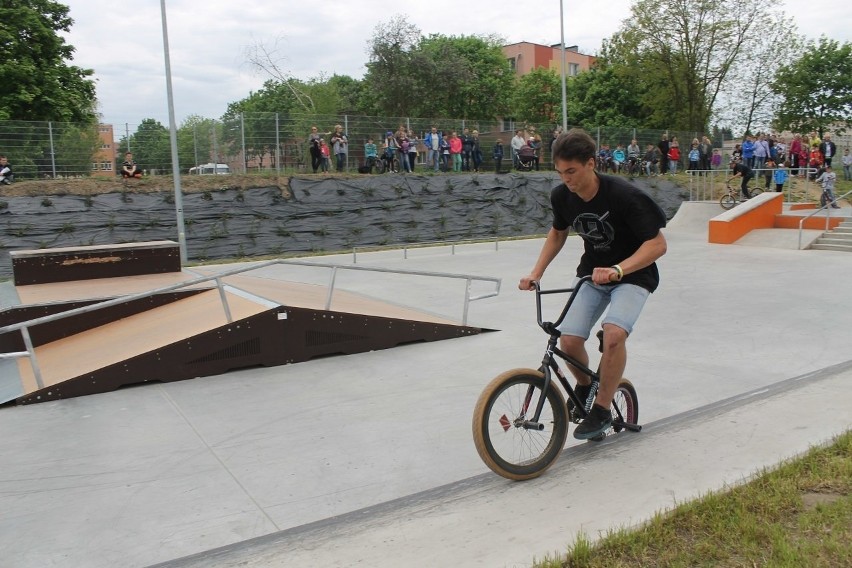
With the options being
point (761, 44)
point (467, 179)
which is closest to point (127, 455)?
point (467, 179)

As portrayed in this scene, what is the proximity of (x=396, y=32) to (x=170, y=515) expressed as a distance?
38038 millimetres

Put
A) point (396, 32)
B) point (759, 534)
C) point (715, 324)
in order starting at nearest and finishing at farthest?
point (759, 534) → point (715, 324) → point (396, 32)

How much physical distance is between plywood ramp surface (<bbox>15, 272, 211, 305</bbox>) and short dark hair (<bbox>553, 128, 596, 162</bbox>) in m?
5.66

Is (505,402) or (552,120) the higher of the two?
(552,120)

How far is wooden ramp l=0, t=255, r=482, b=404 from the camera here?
19.4 ft

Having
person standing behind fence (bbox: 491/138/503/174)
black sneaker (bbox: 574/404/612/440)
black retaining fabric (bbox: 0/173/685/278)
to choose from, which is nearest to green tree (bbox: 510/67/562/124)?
person standing behind fence (bbox: 491/138/503/174)

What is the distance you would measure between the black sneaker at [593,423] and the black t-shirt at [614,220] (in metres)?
0.76

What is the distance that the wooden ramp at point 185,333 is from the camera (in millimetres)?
5918

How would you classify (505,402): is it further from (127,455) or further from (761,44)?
(761,44)

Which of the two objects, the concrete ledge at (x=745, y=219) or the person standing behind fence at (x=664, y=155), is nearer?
the concrete ledge at (x=745, y=219)

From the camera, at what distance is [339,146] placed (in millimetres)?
22219

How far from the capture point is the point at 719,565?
2709 millimetres

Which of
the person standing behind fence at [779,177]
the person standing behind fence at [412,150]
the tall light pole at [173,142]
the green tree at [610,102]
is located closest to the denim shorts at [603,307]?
the tall light pole at [173,142]

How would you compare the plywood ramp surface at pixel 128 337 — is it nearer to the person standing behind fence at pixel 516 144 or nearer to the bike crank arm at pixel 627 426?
the bike crank arm at pixel 627 426
